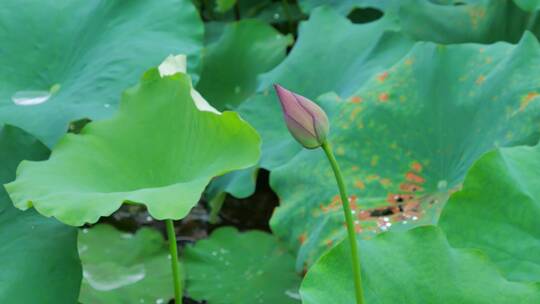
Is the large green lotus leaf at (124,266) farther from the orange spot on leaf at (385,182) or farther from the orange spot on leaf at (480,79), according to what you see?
the orange spot on leaf at (480,79)

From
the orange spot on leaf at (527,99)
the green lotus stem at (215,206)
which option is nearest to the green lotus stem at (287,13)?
the green lotus stem at (215,206)

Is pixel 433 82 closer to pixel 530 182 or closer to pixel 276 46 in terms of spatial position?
pixel 530 182

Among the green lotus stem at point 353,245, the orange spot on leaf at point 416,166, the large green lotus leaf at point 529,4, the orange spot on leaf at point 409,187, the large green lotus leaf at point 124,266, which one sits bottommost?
the large green lotus leaf at point 124,266

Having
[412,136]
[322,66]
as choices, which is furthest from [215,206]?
[412,136]

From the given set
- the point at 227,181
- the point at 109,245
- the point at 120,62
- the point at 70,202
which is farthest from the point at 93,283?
the point at 70,202

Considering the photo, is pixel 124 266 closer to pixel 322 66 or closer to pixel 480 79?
pixel 322 66

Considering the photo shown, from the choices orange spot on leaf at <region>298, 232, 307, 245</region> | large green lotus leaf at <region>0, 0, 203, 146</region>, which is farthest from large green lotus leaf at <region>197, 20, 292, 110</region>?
orange spot on leaf at <region>298, 232, 307, 245</region>
